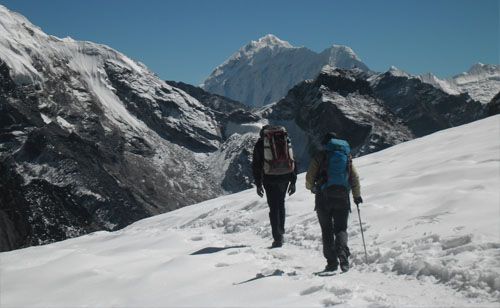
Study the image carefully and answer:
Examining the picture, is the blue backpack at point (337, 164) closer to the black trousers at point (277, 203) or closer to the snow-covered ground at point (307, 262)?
the snow-covered ground at point (307, 262)

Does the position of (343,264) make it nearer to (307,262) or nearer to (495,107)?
(307,262)

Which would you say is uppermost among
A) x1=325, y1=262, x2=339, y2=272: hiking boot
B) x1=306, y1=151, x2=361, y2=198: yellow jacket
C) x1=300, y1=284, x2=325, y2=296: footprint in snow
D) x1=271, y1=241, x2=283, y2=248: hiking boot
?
x1=306, y1=151, x2=361, y2=198: yellow jacket

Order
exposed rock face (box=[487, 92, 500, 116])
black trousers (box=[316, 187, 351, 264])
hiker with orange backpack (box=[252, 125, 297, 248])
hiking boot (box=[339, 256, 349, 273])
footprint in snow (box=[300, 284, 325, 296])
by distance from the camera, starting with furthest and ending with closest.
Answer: exposed rock face (box=[487, 92, 500, 116]), hiker with orange backpack (box=[252, 125, 297, 248]), black trousers (box=[316, 187, 351, 264]), hiking boot (box=[339, 256, 349, 273]), footprint in snow (box=[300, 284, 325, 296])

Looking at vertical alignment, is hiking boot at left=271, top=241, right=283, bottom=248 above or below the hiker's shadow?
below

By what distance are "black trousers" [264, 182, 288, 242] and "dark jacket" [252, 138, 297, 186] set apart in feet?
0.32

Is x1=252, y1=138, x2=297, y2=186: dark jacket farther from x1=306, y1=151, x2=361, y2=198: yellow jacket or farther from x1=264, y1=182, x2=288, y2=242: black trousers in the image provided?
x1=306, y1=151, x2=361, y2=198: yellow jacket

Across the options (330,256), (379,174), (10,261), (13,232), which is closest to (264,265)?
(330,256)

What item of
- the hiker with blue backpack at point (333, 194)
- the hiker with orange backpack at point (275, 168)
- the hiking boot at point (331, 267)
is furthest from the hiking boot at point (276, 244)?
the hiking boot at point (331, 267)

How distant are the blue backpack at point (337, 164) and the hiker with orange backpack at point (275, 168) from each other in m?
2.12

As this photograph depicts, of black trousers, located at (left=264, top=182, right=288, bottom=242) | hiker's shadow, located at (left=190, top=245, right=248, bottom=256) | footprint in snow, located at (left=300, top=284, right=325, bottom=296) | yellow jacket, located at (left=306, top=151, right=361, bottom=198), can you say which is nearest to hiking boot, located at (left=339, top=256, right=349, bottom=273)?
yellow jacket, located at (left=306, top=151, right=361, bottom=198)

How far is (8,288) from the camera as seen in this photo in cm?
899

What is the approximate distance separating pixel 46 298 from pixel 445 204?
317 inches

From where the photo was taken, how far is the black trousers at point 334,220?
9.31 m

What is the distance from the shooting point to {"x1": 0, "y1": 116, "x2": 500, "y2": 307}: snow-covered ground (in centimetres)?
745
